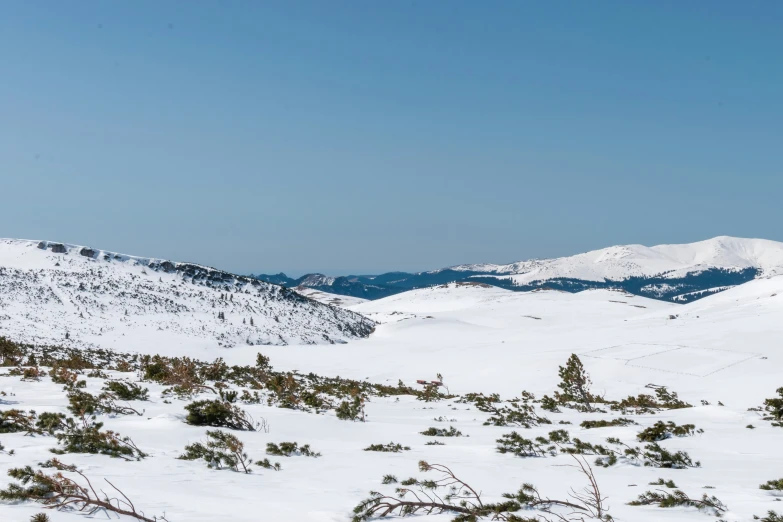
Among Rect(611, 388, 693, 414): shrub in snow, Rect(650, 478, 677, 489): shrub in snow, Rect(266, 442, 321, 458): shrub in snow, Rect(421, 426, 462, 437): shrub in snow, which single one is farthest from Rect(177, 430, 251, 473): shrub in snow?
Rect(611, 388, 693, 414): shrub in snow

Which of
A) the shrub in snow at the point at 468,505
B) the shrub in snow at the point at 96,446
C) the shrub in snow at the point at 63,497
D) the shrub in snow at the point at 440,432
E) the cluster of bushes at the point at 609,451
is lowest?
the shrub in snow at the point at 440,432

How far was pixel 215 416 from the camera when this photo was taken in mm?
14305

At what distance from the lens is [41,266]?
6825 centimetres

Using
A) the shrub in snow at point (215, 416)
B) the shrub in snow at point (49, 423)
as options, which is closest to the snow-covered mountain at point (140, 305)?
the shrub in snow at point (215, 416)

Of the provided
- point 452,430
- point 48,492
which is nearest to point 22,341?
point 452,430

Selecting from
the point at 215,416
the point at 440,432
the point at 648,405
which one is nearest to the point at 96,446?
the point at 215,416

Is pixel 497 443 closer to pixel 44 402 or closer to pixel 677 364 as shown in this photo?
pixel 44 402

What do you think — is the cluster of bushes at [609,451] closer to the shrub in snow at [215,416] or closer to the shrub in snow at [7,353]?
the shrub in snow at [215,416]

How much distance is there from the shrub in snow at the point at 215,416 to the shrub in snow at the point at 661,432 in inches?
454

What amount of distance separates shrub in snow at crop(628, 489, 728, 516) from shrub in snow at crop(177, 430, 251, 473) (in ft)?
23.2

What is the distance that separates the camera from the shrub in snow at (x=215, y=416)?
14062 mm

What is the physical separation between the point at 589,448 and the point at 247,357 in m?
43.2

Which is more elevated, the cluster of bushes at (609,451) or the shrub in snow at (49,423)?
the shrub in snow at (49,423)

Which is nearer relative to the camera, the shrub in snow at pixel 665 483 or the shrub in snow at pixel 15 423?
Result: the shrub in snow at pixel 665 483
